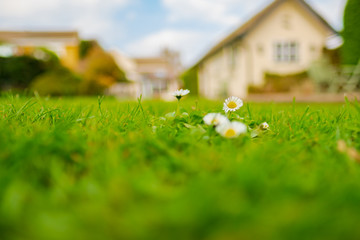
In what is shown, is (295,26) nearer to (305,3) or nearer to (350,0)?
(305,3)

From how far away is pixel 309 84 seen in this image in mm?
13445

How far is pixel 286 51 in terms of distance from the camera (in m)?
14.7

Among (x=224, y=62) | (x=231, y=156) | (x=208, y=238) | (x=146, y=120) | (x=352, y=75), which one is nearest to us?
(x=208, y=238)

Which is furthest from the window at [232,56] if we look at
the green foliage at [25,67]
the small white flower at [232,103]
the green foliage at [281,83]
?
the small white flower at [232,103]

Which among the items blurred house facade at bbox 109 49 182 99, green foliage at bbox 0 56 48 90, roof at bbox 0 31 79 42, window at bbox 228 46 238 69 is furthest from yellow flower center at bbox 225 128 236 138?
blurred house facade at bbox 109 49 182 99

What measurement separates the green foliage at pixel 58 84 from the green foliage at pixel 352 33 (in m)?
11.5

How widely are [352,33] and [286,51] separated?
444cm

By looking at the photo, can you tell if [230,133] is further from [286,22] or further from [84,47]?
[84,47]

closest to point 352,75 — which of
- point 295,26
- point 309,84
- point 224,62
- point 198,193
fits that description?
point 309,84

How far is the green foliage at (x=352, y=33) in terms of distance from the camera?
9.85m

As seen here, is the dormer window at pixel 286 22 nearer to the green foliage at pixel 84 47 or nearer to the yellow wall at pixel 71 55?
the yellow wall at pixel 71 55

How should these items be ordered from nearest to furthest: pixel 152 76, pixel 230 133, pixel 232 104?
pixel 230 133 < pixel 232 104 < pixel 152 76

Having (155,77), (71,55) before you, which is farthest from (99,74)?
(155,77)

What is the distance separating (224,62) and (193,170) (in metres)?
16.8
